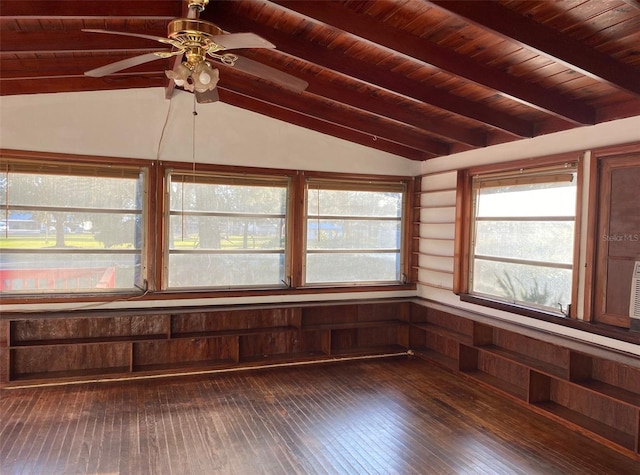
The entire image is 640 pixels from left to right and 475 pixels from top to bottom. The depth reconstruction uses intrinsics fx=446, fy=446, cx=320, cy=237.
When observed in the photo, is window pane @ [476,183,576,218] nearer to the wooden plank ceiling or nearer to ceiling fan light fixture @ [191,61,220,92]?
the wooden plank ceiling

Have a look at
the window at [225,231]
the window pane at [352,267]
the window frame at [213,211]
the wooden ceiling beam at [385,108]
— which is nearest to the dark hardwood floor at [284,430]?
the window frame at [213,211]

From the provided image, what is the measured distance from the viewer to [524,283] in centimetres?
468

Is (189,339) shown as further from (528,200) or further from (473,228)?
(528,200)

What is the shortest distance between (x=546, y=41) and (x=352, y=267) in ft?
12.2

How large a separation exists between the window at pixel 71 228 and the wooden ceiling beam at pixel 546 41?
3866 mm

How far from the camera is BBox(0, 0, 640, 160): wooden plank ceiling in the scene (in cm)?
289

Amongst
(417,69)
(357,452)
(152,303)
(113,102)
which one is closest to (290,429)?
(357,452)

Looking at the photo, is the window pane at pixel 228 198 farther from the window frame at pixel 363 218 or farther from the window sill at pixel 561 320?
the window sill at pixel 561 320

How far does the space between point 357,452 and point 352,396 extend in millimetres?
1146

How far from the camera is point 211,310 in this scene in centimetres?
516

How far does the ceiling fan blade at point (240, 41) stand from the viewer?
2.40m

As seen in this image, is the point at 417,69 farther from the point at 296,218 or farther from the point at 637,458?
the point at 637,458

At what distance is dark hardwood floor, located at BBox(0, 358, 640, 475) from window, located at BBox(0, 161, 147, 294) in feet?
3.74

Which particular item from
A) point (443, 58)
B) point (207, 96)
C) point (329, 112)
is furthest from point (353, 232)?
point (207, 96)
